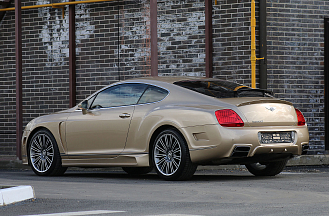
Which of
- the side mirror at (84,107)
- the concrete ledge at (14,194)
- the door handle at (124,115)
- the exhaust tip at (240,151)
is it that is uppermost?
the side mirror at (84,107)

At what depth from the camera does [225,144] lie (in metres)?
8.18

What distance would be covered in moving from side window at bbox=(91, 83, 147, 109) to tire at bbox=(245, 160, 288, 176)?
6.78ft

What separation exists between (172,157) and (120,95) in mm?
1473

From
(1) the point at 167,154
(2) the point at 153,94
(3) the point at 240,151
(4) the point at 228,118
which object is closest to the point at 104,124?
(2) the point at 153,94

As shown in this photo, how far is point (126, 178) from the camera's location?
955 cm

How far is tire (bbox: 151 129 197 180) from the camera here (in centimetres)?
844

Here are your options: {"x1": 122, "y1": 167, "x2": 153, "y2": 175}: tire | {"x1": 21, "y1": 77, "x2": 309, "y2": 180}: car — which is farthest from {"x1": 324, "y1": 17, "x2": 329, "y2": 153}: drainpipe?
{"x1": 122, "y1": 167, "x2": 153, "y2": 175}: tire

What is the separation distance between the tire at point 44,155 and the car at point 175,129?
0.02 m

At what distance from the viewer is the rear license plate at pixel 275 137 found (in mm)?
8340

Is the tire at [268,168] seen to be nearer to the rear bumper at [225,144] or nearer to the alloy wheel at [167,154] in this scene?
the rear bumper at [225,144]

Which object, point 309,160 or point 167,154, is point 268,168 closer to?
point 167,154

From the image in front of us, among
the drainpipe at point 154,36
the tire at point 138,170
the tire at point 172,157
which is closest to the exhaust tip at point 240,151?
the tire at point 172,157

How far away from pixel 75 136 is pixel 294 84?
19.1 feet

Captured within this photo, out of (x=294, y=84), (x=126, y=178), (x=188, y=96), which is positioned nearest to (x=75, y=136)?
(x=126, y=178)
